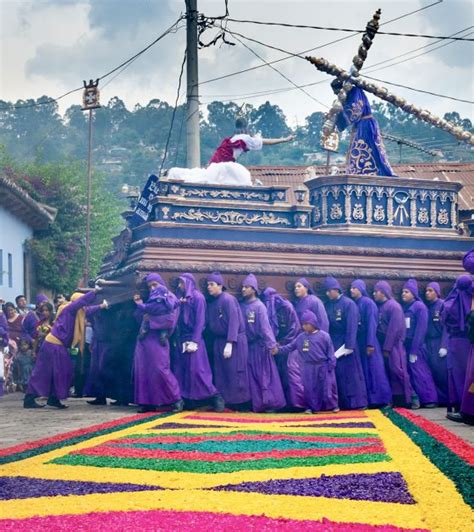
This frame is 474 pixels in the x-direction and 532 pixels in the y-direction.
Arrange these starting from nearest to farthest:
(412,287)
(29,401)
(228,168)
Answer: (29,401)
(412,287)
(228,168)

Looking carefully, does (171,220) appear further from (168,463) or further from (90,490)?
(90,490)

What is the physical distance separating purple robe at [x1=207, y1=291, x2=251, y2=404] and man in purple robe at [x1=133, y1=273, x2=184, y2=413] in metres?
0.54

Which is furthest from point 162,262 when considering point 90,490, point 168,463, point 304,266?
point 90,490

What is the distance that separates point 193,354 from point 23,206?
1791cm

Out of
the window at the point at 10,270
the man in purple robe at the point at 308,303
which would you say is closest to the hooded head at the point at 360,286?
the man in purple robe at the point at 308,303

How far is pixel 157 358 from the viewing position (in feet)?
39.2

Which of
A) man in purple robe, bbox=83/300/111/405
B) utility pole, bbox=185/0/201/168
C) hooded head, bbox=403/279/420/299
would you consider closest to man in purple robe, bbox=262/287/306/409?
hooded head, bbox=403/279/420/299

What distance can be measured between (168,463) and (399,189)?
9259 millimetres

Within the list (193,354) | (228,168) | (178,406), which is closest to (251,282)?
(193,354)

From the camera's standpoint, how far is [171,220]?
13570 millimetres

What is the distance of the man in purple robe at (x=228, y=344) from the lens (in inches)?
481

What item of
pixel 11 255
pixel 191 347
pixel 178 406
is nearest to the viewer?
pixel 178 406

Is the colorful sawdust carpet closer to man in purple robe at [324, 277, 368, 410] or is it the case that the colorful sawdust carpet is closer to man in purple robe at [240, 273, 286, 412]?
man in purple robe at [240, 273, 286, 412]

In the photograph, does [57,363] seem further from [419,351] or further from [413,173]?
[413,173]
